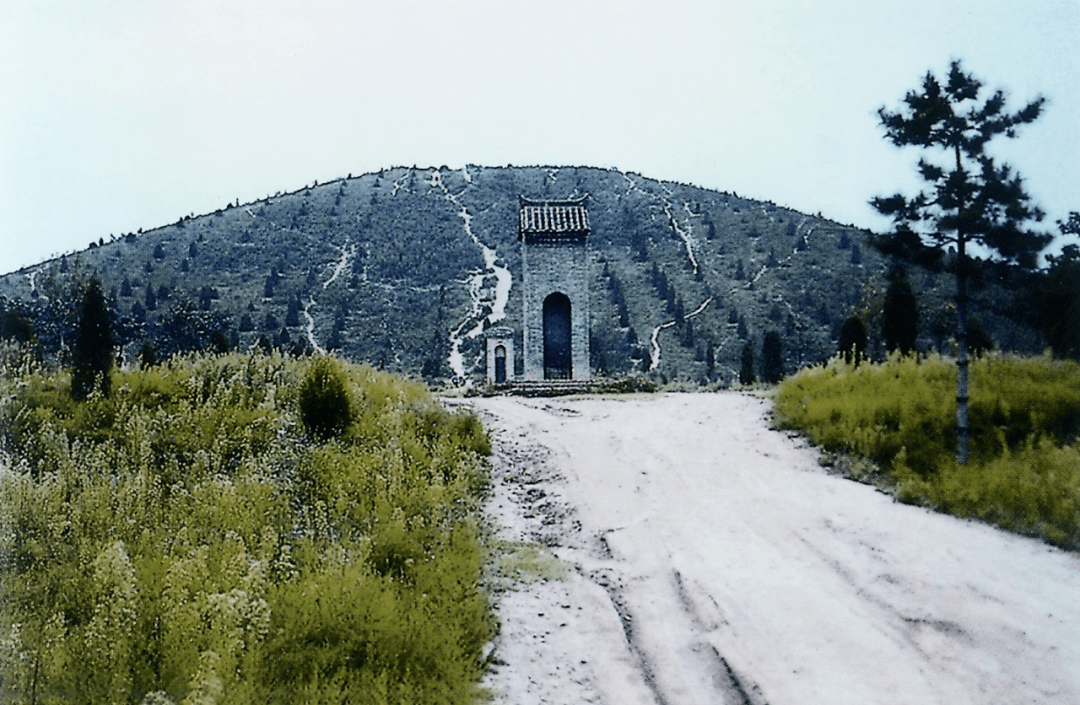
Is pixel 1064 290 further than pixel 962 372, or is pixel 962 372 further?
pixel 962 372

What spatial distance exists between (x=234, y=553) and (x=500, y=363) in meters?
25.9

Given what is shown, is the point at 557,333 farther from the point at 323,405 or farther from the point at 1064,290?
the point at 1064,290

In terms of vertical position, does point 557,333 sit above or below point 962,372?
above

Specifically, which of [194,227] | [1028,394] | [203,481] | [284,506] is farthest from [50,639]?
[194,227]

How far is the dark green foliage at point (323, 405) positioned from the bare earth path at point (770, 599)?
2.52 m

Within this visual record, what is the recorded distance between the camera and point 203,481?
23.5 feet

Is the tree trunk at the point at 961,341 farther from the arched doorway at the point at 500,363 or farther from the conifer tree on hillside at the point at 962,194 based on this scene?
the arched doorway at the point at 500,363

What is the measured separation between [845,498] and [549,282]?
19.4m

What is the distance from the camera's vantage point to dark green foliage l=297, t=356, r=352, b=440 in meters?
9.79

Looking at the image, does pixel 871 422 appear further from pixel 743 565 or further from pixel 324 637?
pixel 324 637

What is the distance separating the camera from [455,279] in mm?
52469

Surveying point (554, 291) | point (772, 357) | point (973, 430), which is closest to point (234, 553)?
point (973, 430)

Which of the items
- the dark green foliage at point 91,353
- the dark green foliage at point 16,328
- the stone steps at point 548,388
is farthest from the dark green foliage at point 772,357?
the dark green foliage at point 16,328

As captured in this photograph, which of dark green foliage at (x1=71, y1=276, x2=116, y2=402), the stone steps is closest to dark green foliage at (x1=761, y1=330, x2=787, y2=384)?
the stone steps
